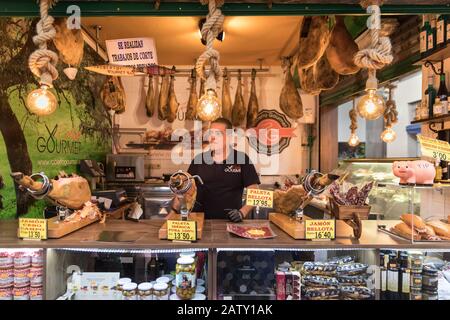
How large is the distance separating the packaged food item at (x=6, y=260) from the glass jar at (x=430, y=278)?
2.53 meters

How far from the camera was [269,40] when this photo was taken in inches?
217

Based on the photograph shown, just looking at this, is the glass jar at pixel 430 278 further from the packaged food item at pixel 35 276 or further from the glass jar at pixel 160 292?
the packaged food item at pixel 35 276

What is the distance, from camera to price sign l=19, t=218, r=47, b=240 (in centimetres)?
207

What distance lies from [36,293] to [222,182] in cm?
219

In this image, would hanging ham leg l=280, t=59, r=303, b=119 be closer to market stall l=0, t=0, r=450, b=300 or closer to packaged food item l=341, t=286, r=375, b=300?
market stall l=0, t=0, r=450, b=300

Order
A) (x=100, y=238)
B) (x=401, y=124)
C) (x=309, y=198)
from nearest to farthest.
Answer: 1. (x=100, y=238)
2. (x=309, y=198)
3. (x=401, y=124)

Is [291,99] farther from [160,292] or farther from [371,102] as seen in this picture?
[160,292]

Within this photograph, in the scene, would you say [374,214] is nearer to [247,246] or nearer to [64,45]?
[247,246]

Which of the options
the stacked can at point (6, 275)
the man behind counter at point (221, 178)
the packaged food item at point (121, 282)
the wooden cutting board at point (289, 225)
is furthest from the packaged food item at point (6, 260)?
the man behind counter at point (221, 178)

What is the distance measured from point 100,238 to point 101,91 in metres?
3.81

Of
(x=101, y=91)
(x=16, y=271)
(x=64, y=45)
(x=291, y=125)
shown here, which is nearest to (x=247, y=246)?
(x=16, y=271)

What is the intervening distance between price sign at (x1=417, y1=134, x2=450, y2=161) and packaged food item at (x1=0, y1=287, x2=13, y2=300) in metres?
2.74

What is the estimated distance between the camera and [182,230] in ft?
6.68

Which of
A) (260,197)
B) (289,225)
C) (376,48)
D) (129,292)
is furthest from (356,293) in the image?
(376,48)
